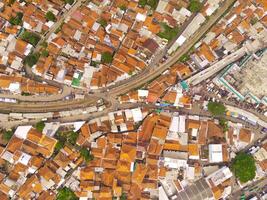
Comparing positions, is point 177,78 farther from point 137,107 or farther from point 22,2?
point 22,2

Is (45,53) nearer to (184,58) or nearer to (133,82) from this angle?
(133,82)

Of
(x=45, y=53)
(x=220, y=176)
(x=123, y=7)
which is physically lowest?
(x=220, y=176)

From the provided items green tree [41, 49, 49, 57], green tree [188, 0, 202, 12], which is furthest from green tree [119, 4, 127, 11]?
green tree [41, 49, 49, 57]

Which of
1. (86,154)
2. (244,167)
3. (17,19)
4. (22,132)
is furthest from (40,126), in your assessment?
(244,167)

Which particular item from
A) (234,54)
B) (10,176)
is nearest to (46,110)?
(10,176)

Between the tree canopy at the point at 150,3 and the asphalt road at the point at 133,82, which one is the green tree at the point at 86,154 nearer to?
the asphalt road at the point at 133,82

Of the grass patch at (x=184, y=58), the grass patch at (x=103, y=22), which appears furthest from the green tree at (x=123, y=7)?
the grass patch at (x=184, y=58)
